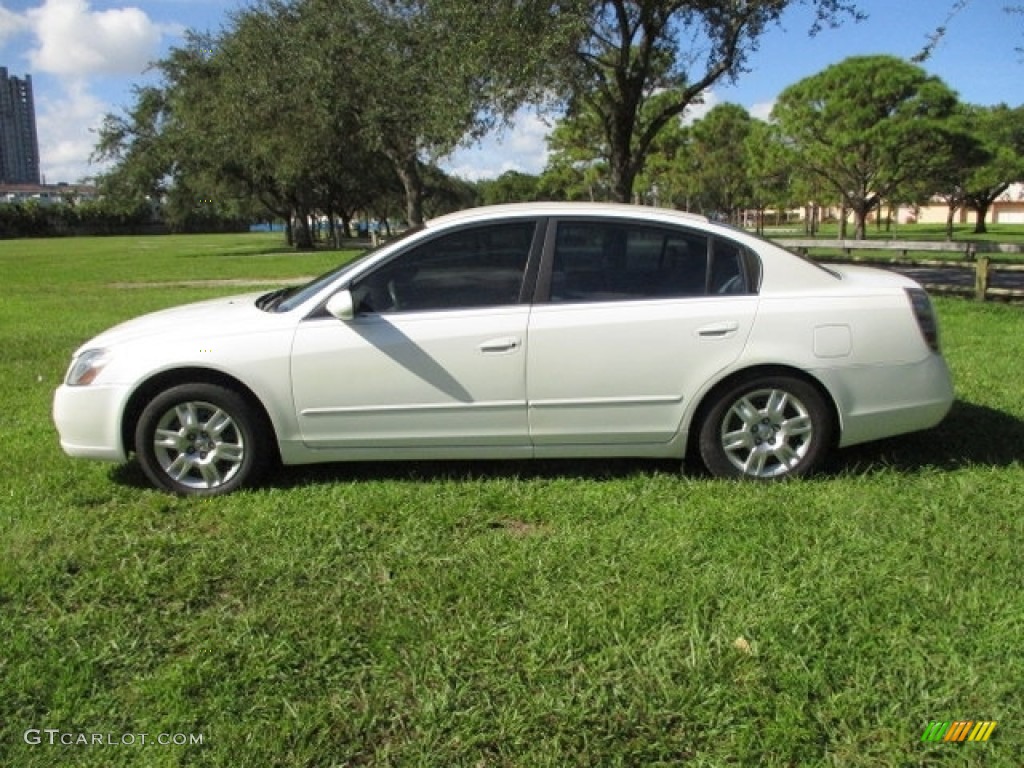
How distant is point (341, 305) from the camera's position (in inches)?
170

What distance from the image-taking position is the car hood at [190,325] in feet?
14.8

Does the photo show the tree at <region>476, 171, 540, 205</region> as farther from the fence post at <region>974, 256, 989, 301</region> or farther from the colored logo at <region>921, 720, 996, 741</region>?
the colored logo at <region>921, 720, 996, 741</region>

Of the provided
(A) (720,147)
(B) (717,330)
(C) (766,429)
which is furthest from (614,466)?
(A) (720,147)

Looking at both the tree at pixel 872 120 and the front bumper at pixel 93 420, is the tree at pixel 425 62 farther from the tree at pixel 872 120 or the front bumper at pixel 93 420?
the tree at pixel 872 120

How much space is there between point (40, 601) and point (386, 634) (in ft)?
4.76

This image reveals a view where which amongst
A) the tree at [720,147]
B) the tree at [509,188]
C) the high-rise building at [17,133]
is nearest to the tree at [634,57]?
the tree at [720,147]

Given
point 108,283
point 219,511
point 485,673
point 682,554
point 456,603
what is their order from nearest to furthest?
point 485,673
point 456,603
point 682,554
point 219,511
point 108,283

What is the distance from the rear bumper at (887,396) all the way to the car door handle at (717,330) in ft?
1.66

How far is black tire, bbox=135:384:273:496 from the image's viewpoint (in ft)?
14.7

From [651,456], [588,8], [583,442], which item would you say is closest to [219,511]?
[583,442]

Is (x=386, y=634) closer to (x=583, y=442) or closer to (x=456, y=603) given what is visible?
(x=456, y=603)

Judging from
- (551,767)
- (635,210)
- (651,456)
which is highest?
(635,210)

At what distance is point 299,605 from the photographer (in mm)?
3344

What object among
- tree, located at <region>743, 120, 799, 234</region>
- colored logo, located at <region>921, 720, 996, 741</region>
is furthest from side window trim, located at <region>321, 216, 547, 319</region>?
tree, located at <region>743, 120, 799, 234</region>
